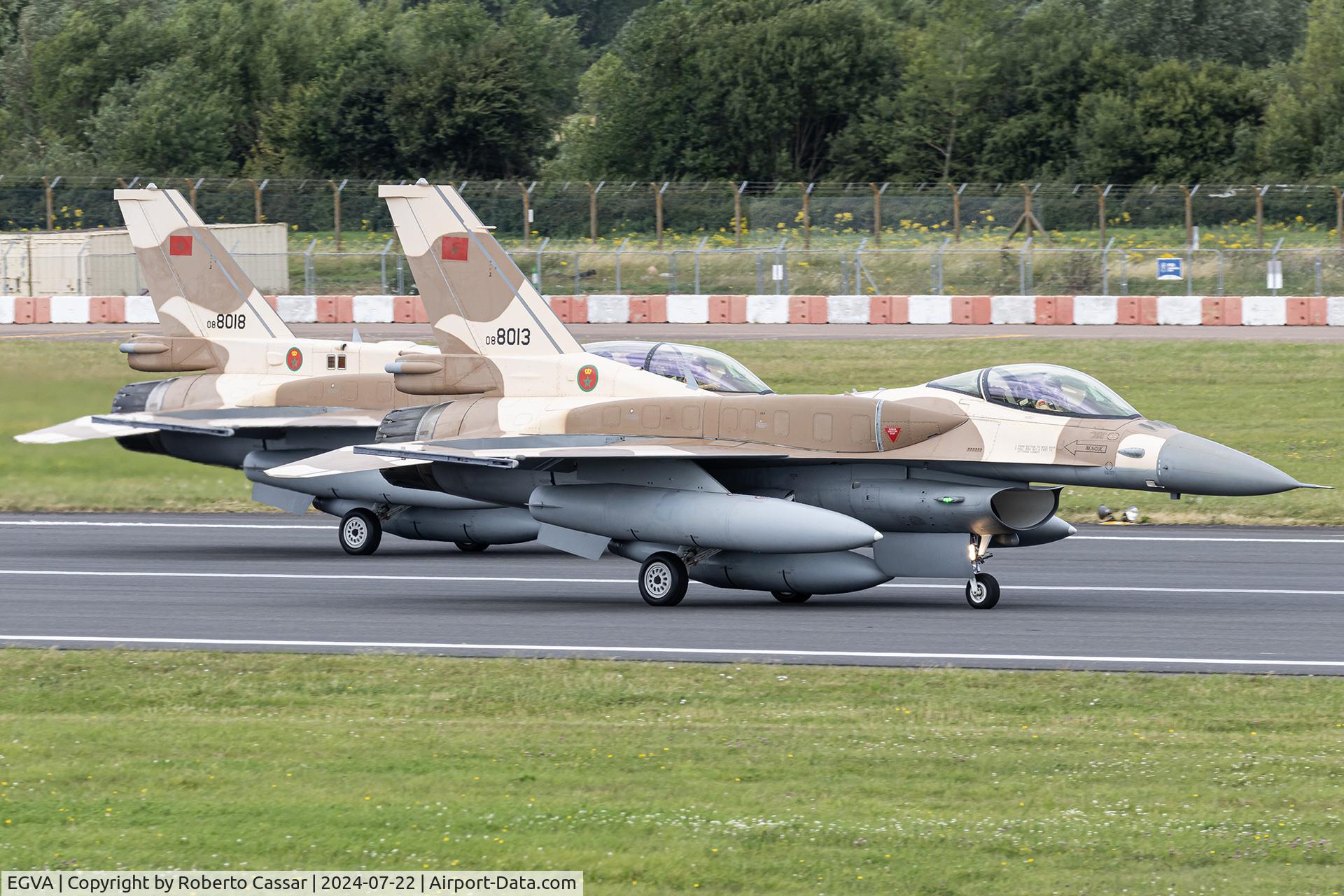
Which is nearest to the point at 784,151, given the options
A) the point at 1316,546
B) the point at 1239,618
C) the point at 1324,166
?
the point at 1324,166

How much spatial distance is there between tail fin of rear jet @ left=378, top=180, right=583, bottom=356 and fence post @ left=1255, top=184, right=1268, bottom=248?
Result: 3461cm

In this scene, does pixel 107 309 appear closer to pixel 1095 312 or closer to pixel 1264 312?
pixel 1095 312

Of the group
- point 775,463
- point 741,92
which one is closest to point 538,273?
point 741,92

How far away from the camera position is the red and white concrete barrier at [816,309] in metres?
43.8

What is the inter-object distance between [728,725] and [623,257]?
3967cm

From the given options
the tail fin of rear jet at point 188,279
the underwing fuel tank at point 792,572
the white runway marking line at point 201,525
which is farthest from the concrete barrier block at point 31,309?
the underwing fuel tank at point 792,572

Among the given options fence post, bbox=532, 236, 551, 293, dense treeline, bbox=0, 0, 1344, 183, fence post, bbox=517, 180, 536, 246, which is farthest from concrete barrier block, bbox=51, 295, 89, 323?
dense treeline, bbox=0, 0, 1344, 183

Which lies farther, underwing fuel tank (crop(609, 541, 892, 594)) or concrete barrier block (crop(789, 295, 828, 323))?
concrete barrier block (crop(789, 295, 828, 323))

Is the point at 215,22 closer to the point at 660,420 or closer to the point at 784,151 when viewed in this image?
the point at 784,151

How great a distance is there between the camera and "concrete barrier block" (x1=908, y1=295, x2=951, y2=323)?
45.2 meters

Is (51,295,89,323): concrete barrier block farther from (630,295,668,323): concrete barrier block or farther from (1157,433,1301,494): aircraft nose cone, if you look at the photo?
(1157,433,1301,494): aircraft nose cone

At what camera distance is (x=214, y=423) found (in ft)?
75.0

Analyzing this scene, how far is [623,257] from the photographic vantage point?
5112cm

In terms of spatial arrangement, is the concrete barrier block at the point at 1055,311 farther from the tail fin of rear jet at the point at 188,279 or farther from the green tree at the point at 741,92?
the green tree at the point at 741,92
